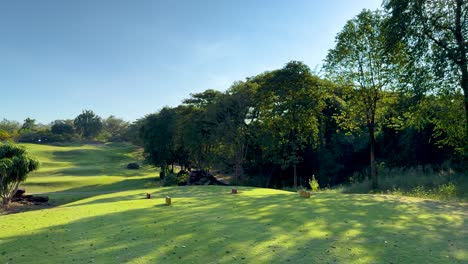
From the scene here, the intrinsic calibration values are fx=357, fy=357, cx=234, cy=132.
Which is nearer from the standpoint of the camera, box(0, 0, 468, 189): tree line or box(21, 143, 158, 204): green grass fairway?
box(0, 0, 468, 189): tree line

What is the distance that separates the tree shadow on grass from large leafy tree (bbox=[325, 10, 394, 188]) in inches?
438

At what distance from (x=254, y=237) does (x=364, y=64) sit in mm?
17063

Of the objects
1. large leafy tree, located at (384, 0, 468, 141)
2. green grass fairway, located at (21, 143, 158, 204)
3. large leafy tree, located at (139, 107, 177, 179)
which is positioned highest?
large leafy tree, located at (384, 0, 468, 141)

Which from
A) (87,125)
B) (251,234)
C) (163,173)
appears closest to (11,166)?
(251,234)

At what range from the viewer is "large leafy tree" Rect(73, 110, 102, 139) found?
101 metres

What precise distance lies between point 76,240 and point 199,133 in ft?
87.8

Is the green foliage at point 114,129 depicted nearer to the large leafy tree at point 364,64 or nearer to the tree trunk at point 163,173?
the tree trunk at point 163,173

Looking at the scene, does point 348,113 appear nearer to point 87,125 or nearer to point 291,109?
point 291,109

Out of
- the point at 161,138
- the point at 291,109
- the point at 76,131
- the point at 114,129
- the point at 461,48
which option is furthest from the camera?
the point at 114,129

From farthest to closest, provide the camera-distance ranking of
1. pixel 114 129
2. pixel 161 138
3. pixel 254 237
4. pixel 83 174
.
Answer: pixel 114 129 → pixel 83 174 → pixel 161 138 → pixel 254 237

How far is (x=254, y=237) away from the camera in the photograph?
7496mm

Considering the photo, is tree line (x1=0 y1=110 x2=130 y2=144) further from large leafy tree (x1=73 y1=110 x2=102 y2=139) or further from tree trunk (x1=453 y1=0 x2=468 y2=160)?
tree trunk (x1=453 y1=0 x2=468 y2=160)

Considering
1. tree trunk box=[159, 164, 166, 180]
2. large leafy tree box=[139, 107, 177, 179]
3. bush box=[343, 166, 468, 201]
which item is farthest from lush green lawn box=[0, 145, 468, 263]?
tree trunk box=[159, 164, 166, 180]

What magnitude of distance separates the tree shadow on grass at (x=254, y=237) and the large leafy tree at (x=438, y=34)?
7.75 meters
